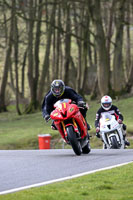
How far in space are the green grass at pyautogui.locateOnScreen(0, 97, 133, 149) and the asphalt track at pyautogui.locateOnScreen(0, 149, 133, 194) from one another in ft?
43.6

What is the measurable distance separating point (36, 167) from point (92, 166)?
105 cm

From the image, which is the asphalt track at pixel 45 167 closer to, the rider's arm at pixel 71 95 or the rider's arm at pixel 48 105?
the rider's arm at pixel 48 105

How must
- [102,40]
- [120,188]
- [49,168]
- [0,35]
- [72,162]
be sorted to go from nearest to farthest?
[120,188]
[49,168]
[72,162]
[102,40]
[0,35]

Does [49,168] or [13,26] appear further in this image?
[13,26]

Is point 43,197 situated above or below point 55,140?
above

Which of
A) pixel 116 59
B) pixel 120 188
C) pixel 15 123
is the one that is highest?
pixel 120 188

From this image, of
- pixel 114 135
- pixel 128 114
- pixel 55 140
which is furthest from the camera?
pixel 128 114

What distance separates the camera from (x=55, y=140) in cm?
2811

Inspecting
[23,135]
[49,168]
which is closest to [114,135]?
[49,168]

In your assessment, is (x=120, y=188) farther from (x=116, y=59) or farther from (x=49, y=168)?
(x=116, y=59)

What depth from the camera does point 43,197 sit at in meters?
7.52

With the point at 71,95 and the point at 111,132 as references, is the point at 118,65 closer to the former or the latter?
the point at 111,132

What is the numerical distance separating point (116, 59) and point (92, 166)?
33.1m

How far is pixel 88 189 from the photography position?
8180mm
